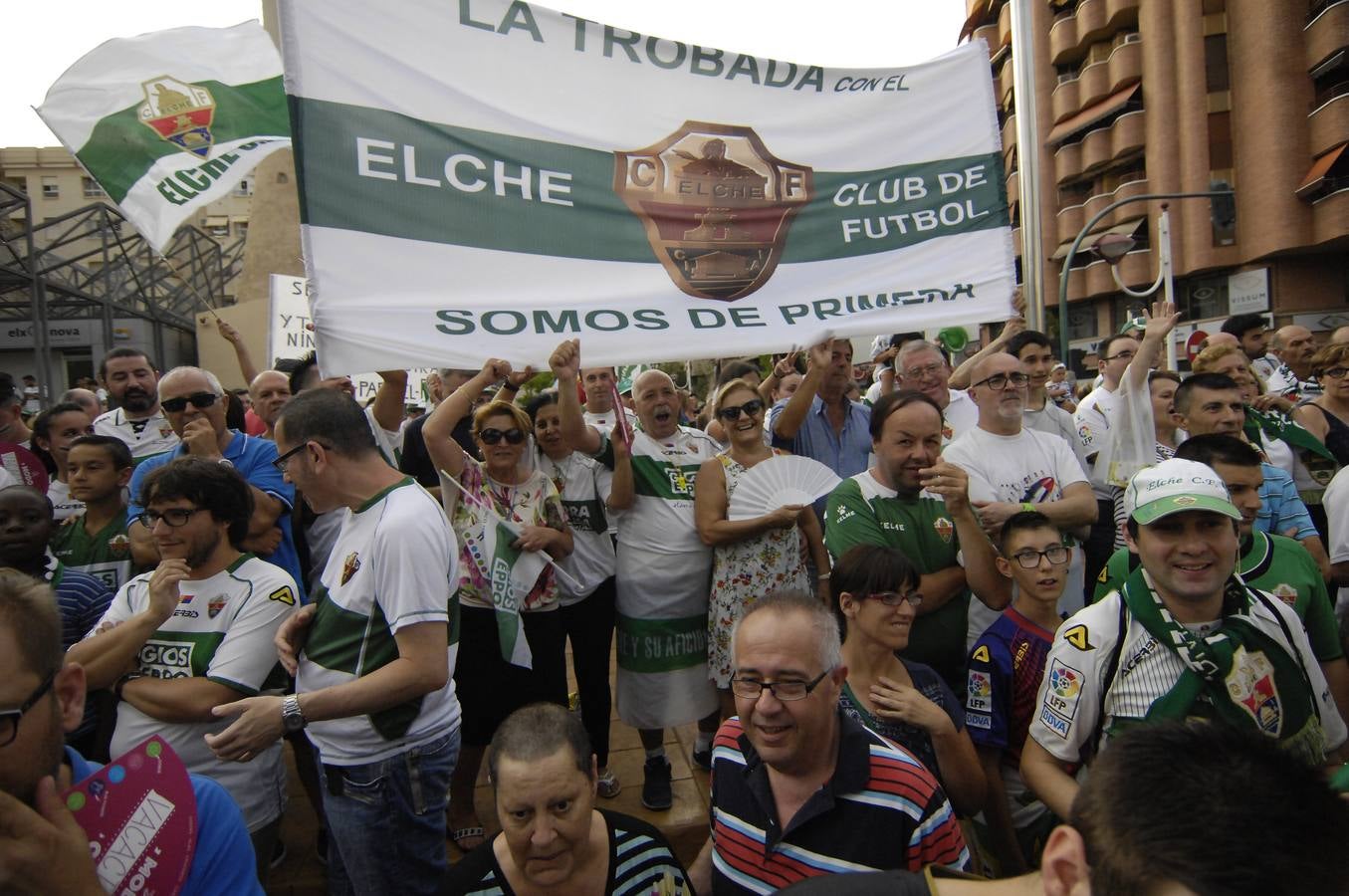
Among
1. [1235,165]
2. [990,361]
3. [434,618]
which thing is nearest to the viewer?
[434,618]

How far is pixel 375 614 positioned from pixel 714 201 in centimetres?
221

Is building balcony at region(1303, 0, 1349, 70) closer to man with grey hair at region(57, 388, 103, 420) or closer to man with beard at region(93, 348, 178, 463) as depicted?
man with beard at region(93, 348, 178, 463)

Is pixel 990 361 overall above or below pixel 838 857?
above

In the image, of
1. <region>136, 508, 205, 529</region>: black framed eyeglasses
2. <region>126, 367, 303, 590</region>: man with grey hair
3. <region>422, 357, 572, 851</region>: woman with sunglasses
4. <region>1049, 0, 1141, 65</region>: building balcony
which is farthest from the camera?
<region>1049, 0, 1141, 65</region>: building balcony

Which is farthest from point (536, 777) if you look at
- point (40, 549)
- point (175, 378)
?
point (175, 378)

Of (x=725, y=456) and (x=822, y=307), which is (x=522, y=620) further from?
(x=822, y=307)

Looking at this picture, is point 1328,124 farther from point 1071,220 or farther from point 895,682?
point 895,682

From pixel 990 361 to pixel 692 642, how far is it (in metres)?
1.86

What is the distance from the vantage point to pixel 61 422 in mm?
4457

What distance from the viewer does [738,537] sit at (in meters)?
3.49

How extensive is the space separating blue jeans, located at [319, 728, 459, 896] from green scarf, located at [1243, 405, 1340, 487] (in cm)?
395

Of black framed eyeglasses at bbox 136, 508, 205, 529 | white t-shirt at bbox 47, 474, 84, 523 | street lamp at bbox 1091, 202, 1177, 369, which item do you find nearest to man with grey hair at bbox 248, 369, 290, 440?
white t-shirt at bbox 47, 474, 84, 523

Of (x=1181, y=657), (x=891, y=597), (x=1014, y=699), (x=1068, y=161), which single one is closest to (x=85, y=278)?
(x=891, y=597)

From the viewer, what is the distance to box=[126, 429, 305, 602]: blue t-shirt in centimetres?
325
